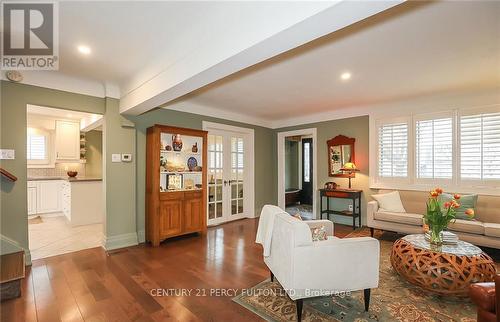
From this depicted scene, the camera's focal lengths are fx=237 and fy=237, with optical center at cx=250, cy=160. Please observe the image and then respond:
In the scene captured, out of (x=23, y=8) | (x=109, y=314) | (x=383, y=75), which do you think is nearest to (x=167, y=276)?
(x=109, y=314)

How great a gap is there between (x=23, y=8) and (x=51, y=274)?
273 centimetres

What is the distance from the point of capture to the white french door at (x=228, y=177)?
5098mm

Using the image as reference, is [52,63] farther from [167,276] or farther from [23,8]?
[167,276]

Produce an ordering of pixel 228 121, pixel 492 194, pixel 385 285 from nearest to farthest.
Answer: pixel 385 285
pixel 492 194
pixel 228 121

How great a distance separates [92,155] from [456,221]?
7806 mm

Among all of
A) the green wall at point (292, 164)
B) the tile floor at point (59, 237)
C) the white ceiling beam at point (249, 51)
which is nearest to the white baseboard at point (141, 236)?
the tile floor at point (59, 237)

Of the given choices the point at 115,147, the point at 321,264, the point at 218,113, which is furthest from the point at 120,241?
the point at 321,264

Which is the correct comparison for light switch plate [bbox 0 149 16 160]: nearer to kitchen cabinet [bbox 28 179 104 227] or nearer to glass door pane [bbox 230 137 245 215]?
kitchen cabinet [bbox 28 179 104 227]

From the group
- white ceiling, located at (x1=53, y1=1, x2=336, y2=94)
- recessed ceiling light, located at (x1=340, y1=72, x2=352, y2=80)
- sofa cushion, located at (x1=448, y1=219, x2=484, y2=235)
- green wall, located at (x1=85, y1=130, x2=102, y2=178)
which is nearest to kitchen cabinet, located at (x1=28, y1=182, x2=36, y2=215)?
green wall, located at (x1=85, y1=130, x2=102, y2=178)

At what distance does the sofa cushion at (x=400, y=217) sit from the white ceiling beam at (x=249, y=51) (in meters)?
3.35

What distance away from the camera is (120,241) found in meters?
3.70

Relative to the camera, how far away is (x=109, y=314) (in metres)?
2.03

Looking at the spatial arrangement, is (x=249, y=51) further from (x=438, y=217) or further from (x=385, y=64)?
(x=438, y=217)

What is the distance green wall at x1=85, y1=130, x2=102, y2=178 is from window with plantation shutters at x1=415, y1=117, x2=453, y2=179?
289 inches
